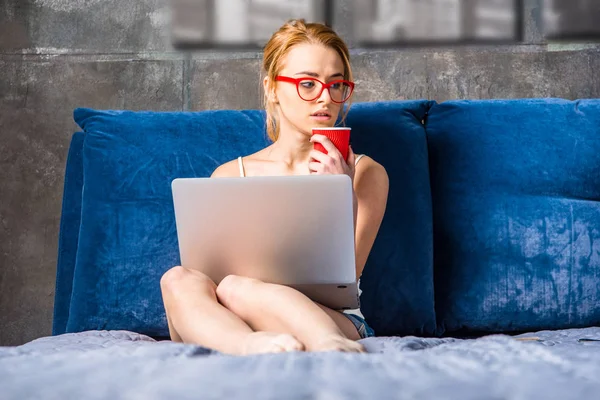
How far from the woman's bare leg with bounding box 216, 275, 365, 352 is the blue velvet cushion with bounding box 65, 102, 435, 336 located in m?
0.38

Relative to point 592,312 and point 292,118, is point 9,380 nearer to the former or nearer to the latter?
point 292,118

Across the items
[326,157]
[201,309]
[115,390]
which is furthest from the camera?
[326,157]

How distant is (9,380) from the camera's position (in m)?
0.89

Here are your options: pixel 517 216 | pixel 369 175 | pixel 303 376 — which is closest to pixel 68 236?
pixel 369 175

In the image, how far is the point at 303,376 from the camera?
0.85 meters

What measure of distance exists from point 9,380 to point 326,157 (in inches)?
36.8

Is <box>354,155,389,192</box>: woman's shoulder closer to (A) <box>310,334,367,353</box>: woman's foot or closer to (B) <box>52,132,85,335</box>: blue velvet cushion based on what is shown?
(A) <box>310,334,367,353</box>: woman's foot

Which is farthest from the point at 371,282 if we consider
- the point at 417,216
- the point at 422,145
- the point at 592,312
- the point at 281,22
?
the point at 281,22

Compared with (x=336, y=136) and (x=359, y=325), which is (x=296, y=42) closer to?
(x=336, y=136)

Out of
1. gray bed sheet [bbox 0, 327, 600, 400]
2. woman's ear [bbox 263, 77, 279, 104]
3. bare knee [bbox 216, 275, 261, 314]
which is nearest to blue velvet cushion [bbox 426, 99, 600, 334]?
woman's ear [bbox 263, 77, 279, 104]

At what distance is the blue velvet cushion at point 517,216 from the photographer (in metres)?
Answer: 1.99

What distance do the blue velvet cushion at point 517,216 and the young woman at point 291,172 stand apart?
0.25 m

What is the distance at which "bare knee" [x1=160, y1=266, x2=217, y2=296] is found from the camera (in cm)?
157

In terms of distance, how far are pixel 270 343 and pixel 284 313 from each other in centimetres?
18
